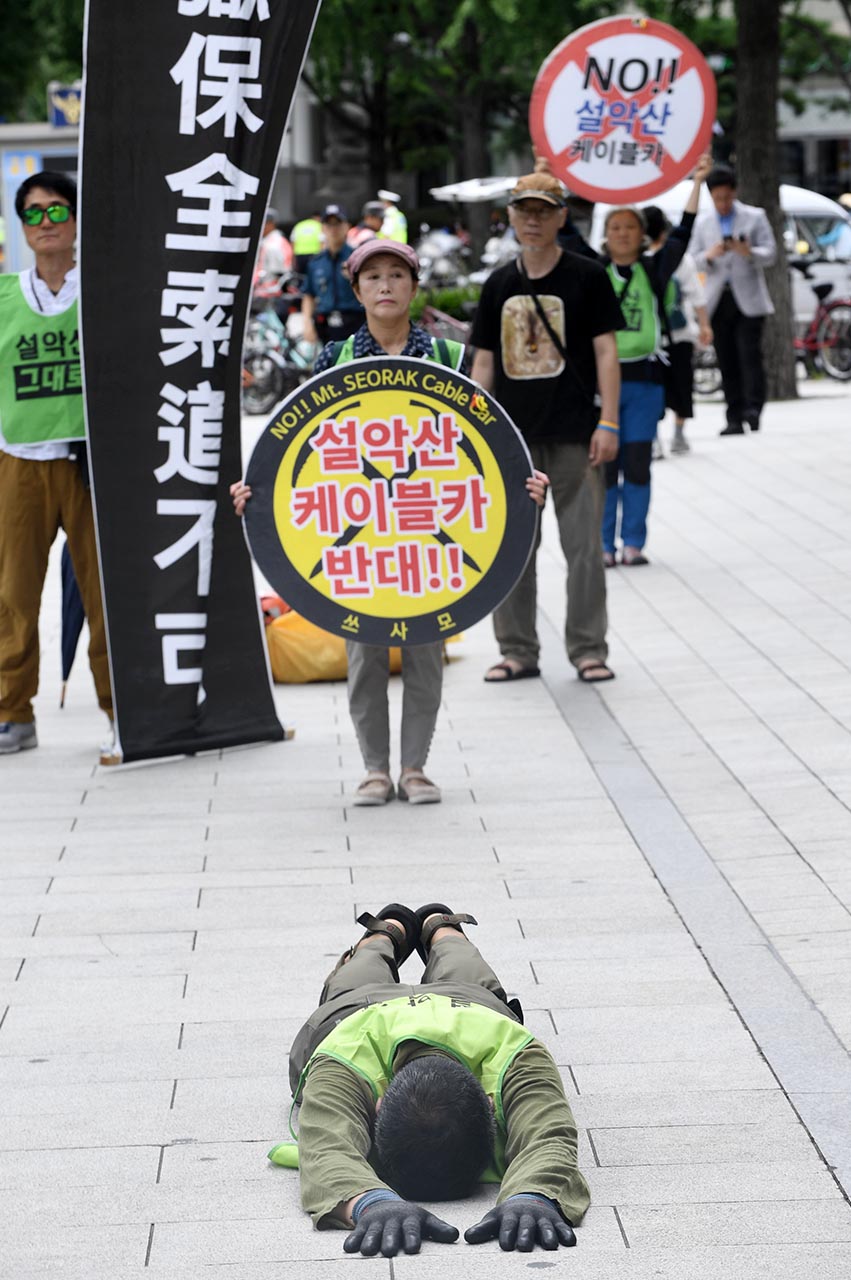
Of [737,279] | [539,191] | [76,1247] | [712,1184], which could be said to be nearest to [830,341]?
[737,279]

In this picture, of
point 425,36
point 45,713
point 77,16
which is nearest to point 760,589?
point 45,713

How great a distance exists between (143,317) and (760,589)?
4.25 m

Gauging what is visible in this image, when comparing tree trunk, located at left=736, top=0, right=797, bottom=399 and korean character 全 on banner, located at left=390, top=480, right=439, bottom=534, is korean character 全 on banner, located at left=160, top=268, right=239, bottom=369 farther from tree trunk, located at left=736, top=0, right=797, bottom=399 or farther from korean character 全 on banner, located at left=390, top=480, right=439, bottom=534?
tree trunk, located at left=736, top=0, right=797, bottom=399

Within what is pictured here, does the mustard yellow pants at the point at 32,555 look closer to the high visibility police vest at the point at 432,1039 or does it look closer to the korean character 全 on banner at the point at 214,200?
the korean character 全 on banner at the point at 214,200

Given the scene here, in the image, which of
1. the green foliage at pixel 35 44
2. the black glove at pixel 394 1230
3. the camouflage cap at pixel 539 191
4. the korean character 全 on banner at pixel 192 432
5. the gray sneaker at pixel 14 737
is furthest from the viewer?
the green foliage at pixel 35 44

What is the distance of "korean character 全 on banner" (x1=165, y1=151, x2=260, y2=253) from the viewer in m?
6.68

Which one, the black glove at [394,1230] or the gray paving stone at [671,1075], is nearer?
the black glove at [394,1230]

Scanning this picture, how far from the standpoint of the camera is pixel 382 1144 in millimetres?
3482

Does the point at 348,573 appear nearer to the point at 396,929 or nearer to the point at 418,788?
the point at 418,788

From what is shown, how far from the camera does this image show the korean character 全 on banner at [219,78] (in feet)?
21.5

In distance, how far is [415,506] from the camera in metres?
6.40

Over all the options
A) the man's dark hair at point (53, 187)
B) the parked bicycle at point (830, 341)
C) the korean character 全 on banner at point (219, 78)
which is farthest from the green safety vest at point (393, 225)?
the korean character 全 on banner at point (219, 78)

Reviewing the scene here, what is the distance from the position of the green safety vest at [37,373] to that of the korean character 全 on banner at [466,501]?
144 cm

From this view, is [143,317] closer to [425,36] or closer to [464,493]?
[464,493]
